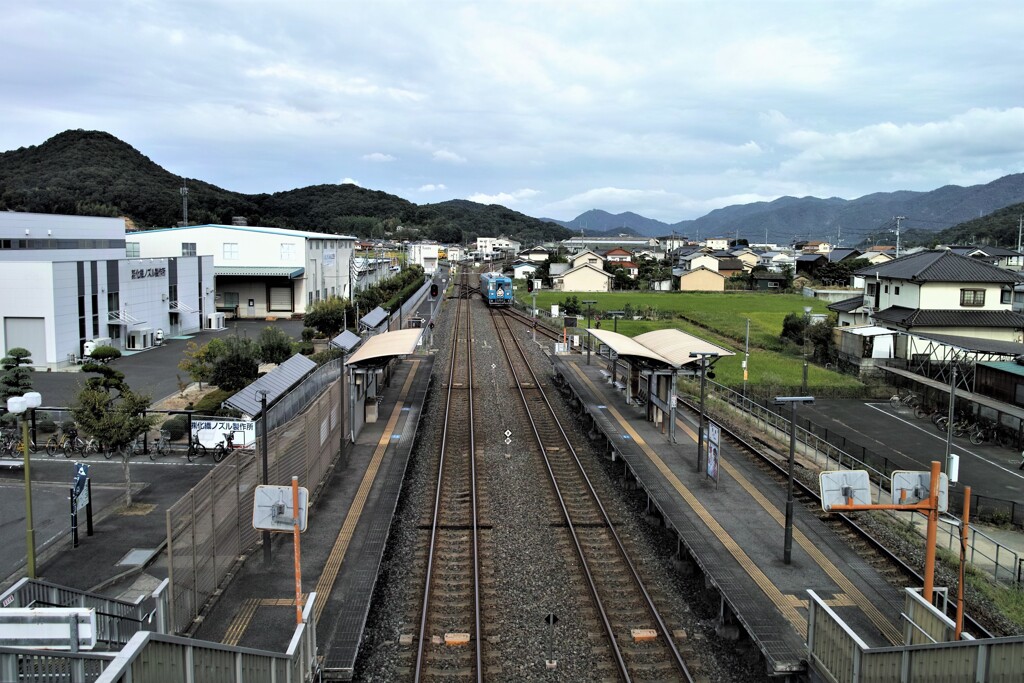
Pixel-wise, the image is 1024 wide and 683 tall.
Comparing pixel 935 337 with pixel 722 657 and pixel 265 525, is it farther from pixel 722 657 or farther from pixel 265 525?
pixel 265 525

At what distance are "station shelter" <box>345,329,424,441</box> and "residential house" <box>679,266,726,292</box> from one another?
58.6m

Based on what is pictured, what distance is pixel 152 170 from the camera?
111 metres

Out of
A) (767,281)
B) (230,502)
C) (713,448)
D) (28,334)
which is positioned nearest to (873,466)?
(713,448)

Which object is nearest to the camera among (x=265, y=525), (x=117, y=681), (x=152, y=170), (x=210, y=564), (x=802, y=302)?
(x=117, y=681)

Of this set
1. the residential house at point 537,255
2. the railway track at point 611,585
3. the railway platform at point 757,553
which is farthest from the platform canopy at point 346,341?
the residential house at point 537,255

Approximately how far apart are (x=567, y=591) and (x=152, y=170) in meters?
118

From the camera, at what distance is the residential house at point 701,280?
75.8 meters

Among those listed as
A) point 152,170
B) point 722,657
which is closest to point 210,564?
point 722,657

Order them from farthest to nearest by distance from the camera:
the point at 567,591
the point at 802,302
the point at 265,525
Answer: the point at 802,302 → the point at 567,591 → the point at 265,525

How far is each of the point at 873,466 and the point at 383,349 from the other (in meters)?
12.0

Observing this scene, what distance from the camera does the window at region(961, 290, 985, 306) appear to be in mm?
30938

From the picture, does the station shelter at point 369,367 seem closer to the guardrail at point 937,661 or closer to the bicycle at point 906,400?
the guardrail at point 937,661

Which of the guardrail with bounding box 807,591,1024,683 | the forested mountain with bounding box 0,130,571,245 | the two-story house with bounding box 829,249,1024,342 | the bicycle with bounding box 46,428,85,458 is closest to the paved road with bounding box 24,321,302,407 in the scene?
the bicycle with bounding box 46,428,85,458

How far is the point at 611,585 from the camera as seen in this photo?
35.1 feet
